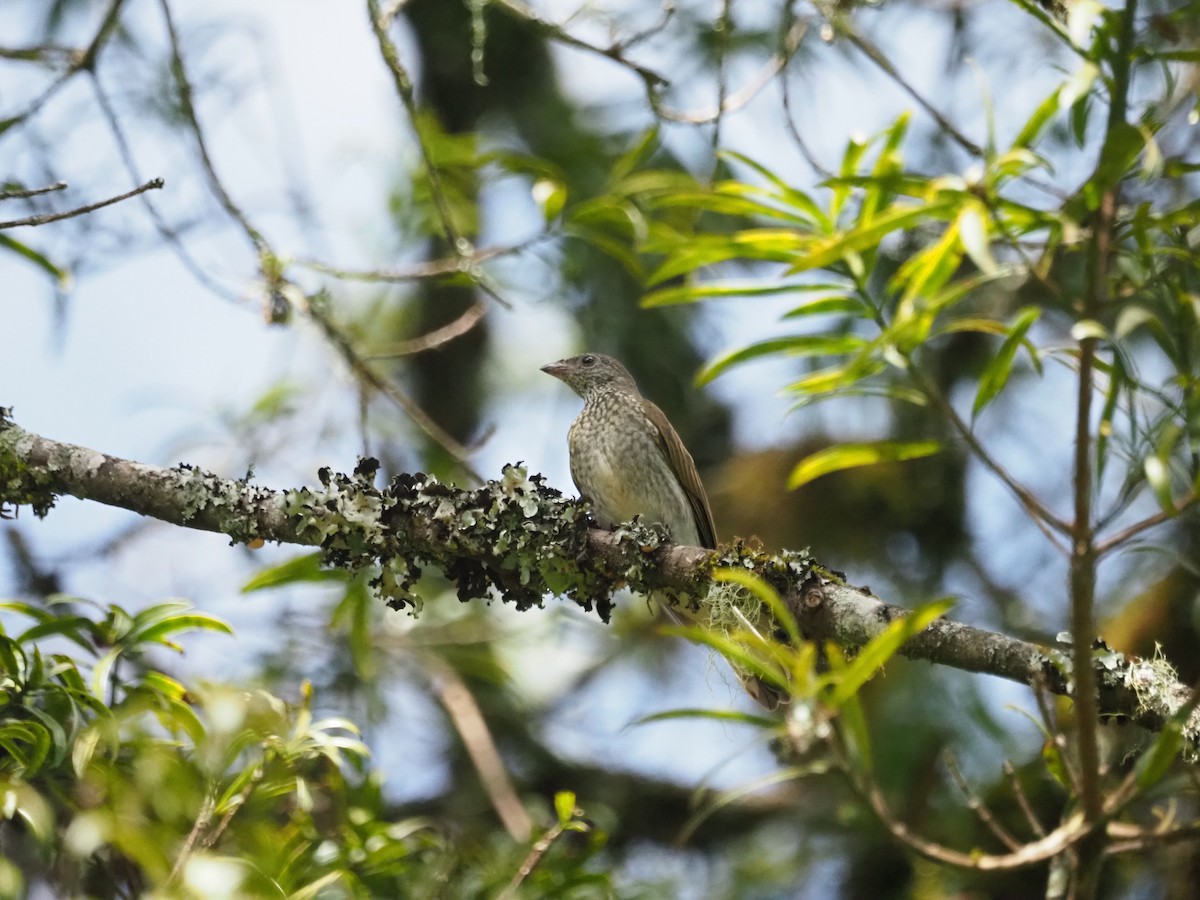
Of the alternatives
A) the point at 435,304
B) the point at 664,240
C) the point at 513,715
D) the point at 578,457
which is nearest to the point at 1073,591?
the point at 664,240

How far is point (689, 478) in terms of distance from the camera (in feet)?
15.7

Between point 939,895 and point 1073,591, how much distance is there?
3464mm

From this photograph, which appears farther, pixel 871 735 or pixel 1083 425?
pixel 871 735

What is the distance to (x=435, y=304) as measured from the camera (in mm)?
6855

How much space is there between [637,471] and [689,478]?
0.20 m

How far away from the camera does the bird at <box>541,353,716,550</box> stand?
472 centimetres

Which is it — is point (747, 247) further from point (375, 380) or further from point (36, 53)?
point (36, 53)

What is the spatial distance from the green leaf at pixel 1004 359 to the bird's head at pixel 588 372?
10.2ft

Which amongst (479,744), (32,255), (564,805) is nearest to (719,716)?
(564,805)

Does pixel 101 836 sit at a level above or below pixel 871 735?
above

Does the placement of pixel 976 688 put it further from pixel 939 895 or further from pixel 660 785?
pixel 660 785

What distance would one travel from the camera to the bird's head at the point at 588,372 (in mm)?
5453

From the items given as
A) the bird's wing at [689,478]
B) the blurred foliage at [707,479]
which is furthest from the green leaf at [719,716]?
the bird's wing at [689,478]

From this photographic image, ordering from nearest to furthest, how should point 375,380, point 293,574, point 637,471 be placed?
point 293,574 → point 375,380 → point 637,471
